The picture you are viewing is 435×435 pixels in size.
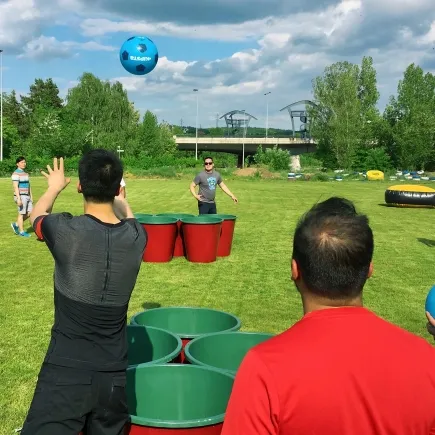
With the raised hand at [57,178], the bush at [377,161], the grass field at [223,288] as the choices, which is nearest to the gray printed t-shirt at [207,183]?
the grass field at [223,288]

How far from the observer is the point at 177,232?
35.0 feet

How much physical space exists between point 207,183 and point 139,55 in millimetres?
2819

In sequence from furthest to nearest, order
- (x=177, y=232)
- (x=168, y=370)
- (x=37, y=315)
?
(x=177, y=232), (x=37, y=315), (x=168, y=370)

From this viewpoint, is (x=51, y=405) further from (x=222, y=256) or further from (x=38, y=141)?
(x=38, y=141)

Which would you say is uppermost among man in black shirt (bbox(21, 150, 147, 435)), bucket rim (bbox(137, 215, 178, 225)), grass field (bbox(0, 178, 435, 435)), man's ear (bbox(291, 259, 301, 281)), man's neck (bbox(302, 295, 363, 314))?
man's ear (bbox(291, 259, 301, 281))

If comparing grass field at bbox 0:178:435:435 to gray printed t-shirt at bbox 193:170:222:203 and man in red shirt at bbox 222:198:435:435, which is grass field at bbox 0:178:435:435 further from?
man in red shirt at bbox 222:198:435:435

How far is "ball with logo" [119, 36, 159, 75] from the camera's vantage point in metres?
10.8

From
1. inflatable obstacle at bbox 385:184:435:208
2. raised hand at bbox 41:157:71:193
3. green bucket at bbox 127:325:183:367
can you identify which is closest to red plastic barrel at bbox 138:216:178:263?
green bucket at bbox 127:325:183:367

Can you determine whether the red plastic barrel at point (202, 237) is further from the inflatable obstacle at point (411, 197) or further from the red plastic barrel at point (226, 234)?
the inflatable obstacle at point (411, 197)

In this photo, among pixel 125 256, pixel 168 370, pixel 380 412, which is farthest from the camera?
pixel 168 370

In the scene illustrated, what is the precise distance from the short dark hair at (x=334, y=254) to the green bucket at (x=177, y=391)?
1888 millimetres

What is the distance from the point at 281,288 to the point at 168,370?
5.55 meters

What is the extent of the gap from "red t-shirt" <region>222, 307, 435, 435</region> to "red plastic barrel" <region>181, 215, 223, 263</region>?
8.57 metres

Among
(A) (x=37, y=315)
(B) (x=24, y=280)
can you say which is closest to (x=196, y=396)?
(A) (x=37, y=315)
